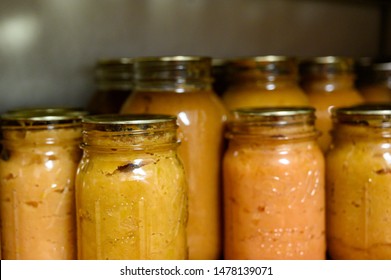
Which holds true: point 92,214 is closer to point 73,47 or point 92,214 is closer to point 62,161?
point 62,161

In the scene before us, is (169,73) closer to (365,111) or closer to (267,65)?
(267,65)

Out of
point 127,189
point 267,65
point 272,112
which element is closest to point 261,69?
point 267,65

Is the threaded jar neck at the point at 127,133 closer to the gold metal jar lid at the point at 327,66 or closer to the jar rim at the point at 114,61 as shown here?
the jar rim at the point at 114,61

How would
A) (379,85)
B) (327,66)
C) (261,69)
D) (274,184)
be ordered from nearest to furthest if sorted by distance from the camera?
1. (274,184)
2. (261,69)
3. (327,66)
4. (379,85)

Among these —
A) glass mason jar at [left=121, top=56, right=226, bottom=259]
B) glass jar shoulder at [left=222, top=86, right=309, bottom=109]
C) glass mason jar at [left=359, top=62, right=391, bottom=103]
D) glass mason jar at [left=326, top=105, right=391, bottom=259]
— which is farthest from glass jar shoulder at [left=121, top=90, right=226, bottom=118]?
glass mason jar at [left=359, top=62, right=391, bottom=103]
